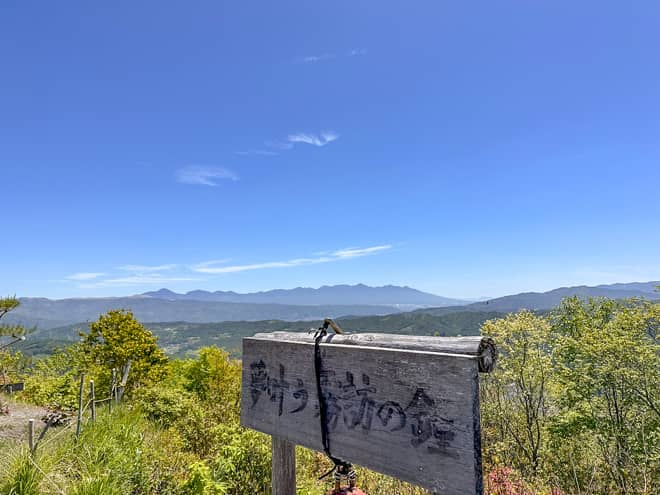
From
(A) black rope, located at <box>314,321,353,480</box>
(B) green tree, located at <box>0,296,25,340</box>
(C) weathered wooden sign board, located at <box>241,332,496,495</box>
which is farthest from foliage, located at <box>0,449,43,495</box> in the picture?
(B) green tree, located at <box>0,296,25,340</box>

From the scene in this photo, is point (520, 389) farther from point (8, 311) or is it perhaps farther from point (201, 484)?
point (8, 311)

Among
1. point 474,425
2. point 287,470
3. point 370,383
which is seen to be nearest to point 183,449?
point 287,470

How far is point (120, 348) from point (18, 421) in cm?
454

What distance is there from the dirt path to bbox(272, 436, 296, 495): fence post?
754cm

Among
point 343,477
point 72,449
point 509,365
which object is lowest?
point 509,365

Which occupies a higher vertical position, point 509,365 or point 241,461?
point 241,461

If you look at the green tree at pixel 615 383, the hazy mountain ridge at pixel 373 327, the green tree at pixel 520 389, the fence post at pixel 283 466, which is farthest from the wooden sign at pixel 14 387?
the hazy mountain ridge at pixel 373 327

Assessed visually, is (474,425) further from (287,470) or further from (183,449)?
(183,449)

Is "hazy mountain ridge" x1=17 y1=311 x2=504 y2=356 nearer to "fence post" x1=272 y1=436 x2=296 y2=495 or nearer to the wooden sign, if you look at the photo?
the wooden sign

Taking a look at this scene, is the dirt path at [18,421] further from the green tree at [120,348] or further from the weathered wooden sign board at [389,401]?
the weathered wooden sign board at [389,401]

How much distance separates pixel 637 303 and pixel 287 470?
2196 centimetres

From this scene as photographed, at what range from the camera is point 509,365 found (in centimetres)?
1867

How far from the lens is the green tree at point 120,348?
46.5 feet

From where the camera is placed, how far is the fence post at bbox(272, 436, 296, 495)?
235cm
